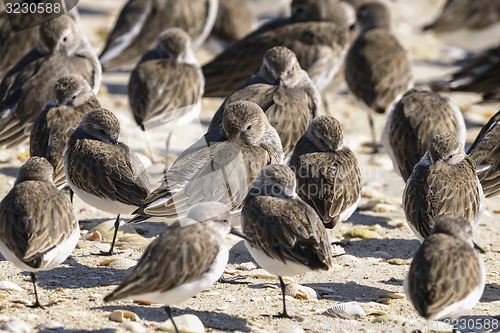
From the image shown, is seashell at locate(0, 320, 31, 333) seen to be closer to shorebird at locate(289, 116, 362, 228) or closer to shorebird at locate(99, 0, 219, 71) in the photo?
shorebird at locate(289, 116, 362, 228)

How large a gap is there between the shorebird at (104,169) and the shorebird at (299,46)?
10.5ft

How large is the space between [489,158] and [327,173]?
144 cm

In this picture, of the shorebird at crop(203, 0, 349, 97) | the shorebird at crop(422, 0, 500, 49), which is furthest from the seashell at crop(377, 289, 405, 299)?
the shorebird at crop(422, 0, 500, 49)

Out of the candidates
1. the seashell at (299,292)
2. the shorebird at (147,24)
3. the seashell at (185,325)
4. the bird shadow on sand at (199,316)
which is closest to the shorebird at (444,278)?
the seashell at (299,292)

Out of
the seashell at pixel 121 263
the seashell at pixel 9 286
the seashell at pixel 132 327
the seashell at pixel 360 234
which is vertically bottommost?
the seashell at pixel 360 234

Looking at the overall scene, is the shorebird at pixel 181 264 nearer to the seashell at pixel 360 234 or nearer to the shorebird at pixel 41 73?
the seashell at pixel 360 234

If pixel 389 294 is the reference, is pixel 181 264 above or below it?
above

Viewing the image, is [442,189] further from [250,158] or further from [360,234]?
[250,158]

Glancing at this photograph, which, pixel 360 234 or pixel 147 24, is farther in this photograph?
pixel 147 24

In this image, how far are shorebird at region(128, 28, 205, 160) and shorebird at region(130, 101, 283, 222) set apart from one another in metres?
1.61

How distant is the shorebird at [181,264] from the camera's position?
14.4 feet

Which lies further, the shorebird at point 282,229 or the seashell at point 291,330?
the shorebird at point 282,229

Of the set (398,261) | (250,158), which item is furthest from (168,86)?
(398,261)

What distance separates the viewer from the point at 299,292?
5.36 meters
